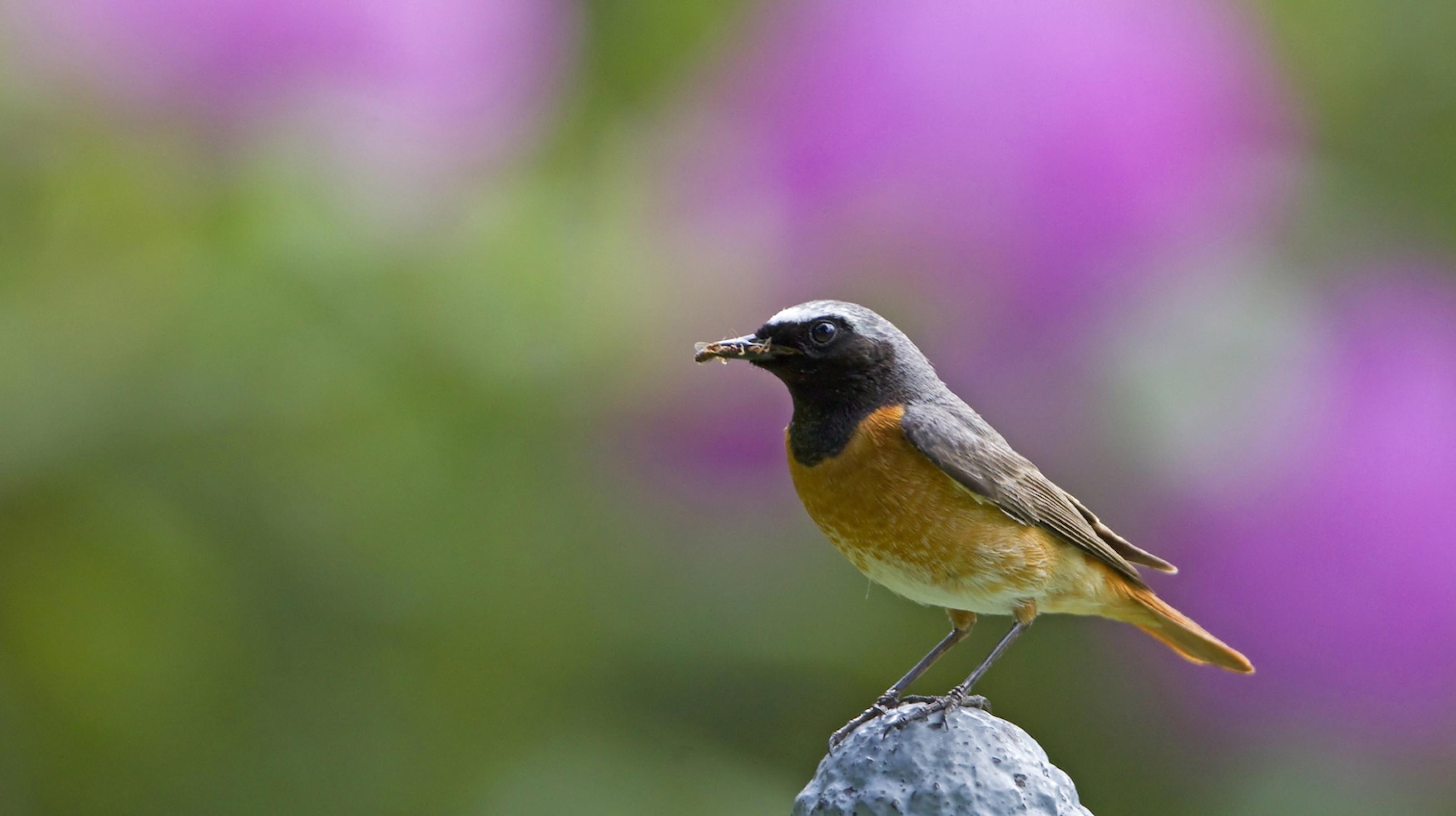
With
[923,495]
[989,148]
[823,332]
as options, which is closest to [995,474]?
[923,495]

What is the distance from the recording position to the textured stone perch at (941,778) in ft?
1.76

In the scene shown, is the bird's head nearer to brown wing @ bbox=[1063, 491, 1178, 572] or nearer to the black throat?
the black throat

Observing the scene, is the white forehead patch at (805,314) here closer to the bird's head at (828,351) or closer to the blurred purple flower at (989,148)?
the bird's head at (828,351)

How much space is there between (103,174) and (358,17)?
284mm

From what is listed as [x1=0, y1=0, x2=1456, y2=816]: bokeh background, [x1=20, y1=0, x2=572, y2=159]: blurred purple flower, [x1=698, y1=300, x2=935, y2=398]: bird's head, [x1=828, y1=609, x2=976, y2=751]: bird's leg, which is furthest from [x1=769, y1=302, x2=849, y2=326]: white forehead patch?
[x1=20, y1=0, x2=572, y2=159]: blurred purple flower

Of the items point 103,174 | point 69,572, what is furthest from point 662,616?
point 103,174

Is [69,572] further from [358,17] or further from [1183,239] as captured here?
[1183,239]

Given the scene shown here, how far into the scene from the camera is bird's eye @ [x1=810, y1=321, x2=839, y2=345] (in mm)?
688

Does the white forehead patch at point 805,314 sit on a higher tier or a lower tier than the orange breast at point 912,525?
higher

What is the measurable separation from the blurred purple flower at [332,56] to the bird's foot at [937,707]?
2.92ft

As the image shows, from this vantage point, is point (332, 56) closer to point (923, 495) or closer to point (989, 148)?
point (989, 148)

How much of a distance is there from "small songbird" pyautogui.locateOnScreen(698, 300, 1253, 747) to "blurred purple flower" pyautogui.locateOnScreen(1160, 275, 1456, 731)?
48 centimetres

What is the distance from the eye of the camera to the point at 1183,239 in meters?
1.31

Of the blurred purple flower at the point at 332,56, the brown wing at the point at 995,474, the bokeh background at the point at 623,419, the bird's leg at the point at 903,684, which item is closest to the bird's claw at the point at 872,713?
the bird's leg at the point at 903,684
